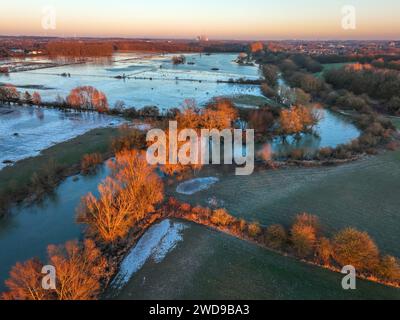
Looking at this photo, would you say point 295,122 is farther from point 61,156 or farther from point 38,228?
point 38,228

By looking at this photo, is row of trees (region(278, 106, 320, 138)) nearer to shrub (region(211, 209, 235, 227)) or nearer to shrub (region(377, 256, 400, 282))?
shrub (region(211, 209, 235, 227))

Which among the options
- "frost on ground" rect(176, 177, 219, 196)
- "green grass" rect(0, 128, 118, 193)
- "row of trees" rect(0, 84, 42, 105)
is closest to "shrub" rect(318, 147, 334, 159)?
"frost on ground" rect(176, 177, 219, 196)

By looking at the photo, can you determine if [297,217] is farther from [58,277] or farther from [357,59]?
[357,59]

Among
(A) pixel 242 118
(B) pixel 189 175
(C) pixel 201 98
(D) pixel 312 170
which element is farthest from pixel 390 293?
(C) pixel 201 98

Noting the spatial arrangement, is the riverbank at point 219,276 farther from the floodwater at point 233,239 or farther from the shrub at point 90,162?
the shrub at point 90,162

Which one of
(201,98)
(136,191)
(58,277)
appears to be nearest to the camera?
(58,277)

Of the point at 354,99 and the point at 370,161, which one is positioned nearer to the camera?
the point at 370,161

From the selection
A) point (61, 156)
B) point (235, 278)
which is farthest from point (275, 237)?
point (61, 156)
